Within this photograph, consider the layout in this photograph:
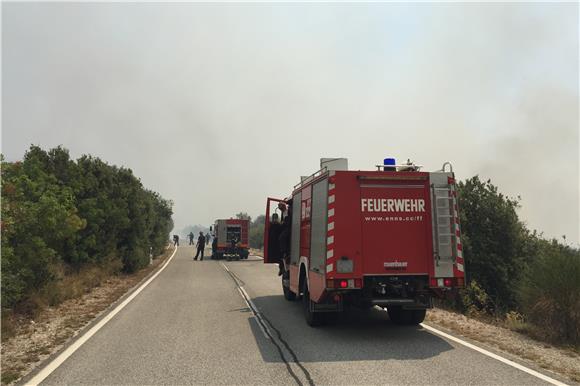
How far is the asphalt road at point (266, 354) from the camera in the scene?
5305 mm

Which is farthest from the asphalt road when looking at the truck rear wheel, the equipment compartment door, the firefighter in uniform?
the firefighter in uniform

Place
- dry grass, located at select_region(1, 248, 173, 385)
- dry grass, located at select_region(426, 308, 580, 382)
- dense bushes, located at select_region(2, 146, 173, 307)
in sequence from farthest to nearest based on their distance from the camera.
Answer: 1. dense bushes, located at select_region(2, 146, 173, 307)
2. dry grass, located at select_region(1, 248, 173, 385)
3. dry grass, located at select_region(426, 308, 580, 382)

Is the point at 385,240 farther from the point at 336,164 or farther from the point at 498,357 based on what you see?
the point at 498,357

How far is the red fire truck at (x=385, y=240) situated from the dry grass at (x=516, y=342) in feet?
3.31

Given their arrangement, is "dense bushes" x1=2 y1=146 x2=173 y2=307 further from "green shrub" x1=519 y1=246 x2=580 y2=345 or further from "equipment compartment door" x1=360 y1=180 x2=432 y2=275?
"green shrub" x1=519 y1=246 x2=580 y2=345

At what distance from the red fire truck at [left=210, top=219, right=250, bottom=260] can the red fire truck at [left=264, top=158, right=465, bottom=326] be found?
25.8 metres

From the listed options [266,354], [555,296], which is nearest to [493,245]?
[555,296]

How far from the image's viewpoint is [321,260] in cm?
770

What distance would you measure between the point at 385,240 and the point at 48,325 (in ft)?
22.9

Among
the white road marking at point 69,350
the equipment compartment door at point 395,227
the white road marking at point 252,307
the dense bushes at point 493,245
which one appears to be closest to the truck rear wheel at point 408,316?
the equipment compartment door at point 395,227

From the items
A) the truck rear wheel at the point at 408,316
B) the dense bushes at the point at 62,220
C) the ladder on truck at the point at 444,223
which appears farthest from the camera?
the dense bushes at the point at 62,220

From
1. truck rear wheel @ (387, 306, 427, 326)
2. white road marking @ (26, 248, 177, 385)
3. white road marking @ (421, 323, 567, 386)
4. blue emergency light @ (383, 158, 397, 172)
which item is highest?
blue emergency light @ (383, 158, 397, 172)

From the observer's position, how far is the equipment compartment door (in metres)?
7.62

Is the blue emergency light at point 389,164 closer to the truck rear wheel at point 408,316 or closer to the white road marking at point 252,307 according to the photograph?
the truck rear wheel at point 408,316
